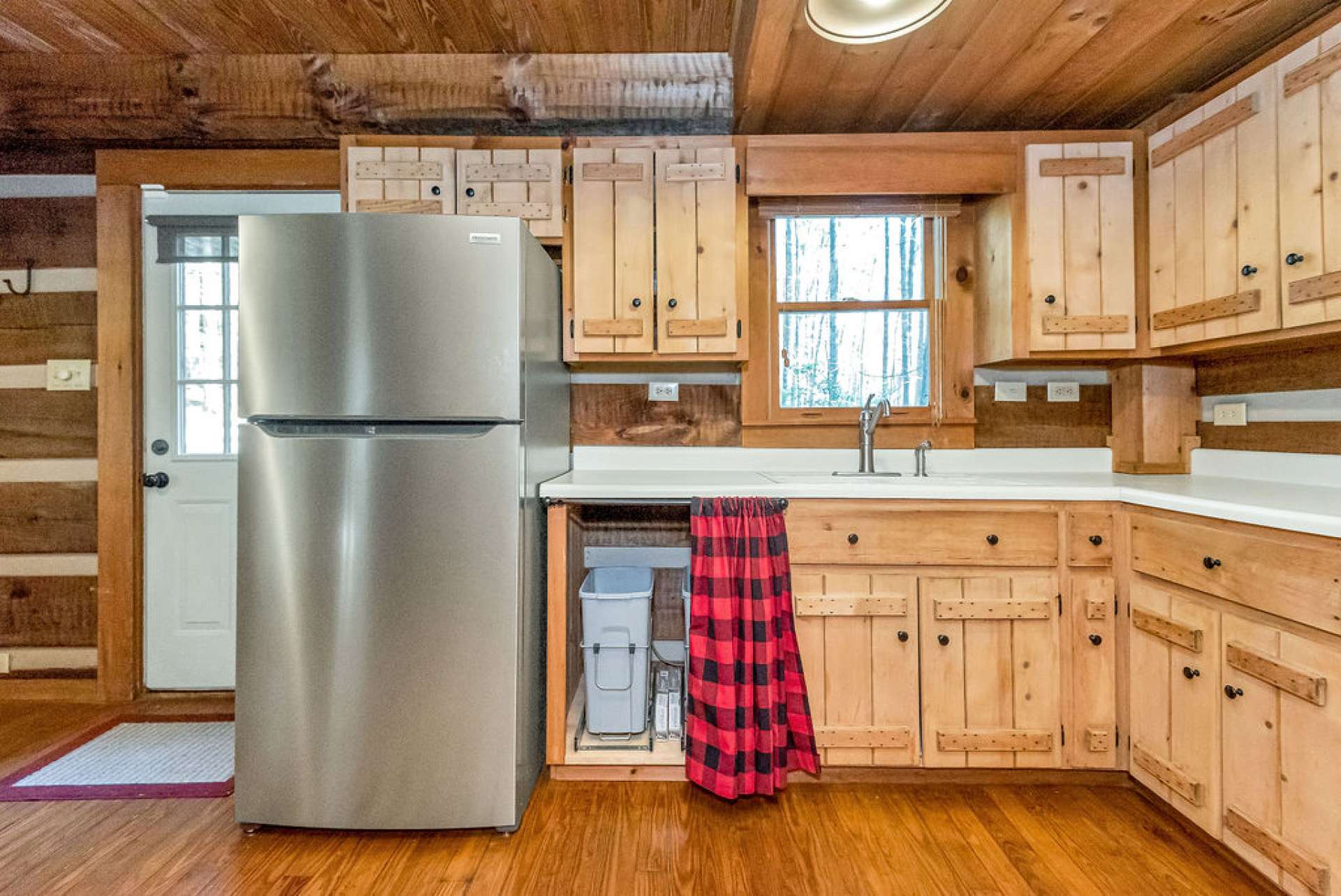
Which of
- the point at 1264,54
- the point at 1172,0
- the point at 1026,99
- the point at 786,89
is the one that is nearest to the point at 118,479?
the point at 786,89

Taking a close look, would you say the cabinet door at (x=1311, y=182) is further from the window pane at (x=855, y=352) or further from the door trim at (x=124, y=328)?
the door trim at (x=124, y=328)

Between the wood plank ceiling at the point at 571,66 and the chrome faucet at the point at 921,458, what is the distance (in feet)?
3.82

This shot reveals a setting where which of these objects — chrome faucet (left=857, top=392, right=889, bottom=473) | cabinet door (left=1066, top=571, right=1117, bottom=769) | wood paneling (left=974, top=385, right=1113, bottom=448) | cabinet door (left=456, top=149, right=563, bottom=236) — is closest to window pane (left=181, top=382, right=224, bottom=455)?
cabinet door (left=456, top=149, right=563, bottom=236)

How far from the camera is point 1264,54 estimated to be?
65.3 inches

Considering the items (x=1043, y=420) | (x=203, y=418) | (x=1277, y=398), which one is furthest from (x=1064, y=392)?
(x=203, y=418)

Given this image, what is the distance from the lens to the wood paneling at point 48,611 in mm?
2527

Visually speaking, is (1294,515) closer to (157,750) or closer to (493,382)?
(493,382)

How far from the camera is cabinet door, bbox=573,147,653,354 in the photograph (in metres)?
2.11

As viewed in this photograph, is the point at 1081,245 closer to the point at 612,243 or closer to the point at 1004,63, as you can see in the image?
the point at 1004,63

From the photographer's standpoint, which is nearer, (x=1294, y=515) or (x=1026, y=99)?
(x=1294, y=515)

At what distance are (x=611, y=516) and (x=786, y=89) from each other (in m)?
1.59

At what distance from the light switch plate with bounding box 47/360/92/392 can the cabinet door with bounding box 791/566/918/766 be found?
2883 mm

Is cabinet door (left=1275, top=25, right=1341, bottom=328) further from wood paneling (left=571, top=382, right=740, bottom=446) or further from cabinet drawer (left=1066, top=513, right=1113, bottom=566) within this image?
wood paneling (left=571, top=382, right=740, bottom=446)

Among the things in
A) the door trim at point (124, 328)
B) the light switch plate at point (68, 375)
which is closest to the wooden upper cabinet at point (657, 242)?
the door trim at point (124, 328)
